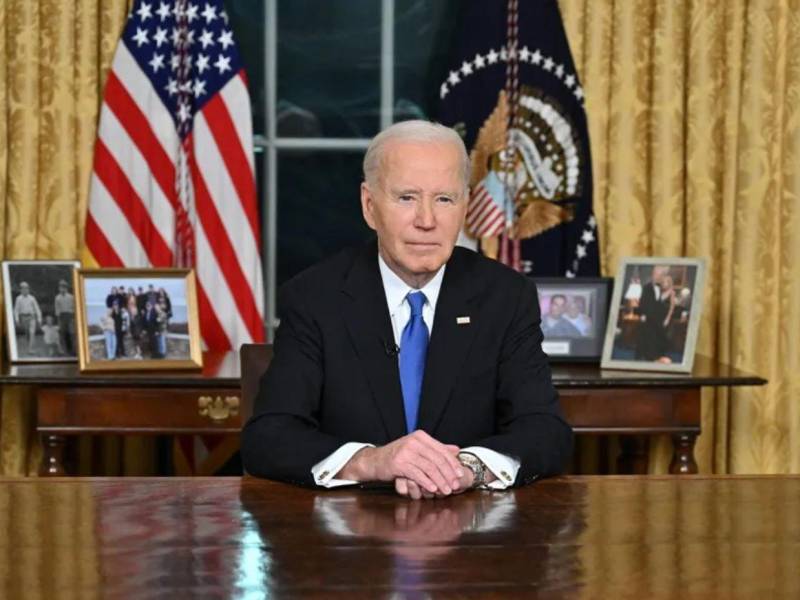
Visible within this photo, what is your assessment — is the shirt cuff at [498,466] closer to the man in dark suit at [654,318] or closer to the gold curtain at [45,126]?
the man in dark suit at [654,318]

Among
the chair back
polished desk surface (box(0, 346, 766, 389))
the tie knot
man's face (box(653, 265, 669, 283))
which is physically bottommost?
polished desk surface (box(0, 346, 766, 389))

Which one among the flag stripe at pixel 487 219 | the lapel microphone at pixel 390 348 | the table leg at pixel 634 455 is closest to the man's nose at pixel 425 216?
the lapel microphone at pixel 390 348

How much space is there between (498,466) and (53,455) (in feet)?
6.76

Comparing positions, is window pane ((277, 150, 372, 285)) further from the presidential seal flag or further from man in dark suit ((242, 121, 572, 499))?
man in dark suit ((242, 121, 572, 499))

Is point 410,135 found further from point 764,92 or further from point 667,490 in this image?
point 764,92

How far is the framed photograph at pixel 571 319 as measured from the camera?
4586 millimetres

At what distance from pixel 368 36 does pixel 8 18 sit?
124 centimetres

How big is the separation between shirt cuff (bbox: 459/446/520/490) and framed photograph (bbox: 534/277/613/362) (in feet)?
6.31

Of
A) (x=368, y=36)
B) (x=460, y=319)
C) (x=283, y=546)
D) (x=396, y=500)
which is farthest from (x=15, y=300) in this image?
(x=283, y=546)

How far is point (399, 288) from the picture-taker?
121 inches

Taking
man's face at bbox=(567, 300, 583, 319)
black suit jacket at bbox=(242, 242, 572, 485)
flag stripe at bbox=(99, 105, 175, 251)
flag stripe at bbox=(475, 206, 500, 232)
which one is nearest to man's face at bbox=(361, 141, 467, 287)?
black suit jacket at bbox=(242, 242, 572, 485)

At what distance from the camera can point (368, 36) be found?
508 centimetres

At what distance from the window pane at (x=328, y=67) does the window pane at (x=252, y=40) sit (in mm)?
64

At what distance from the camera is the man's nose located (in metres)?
2.94
